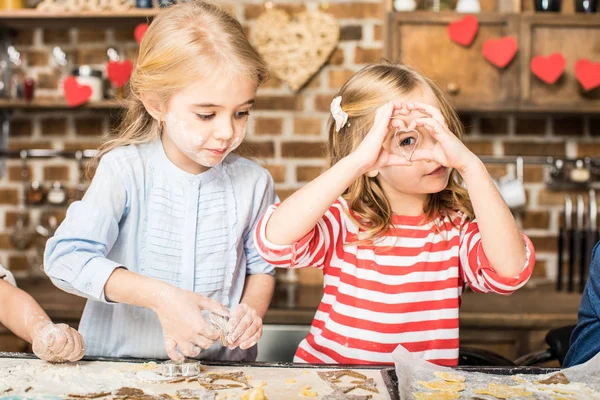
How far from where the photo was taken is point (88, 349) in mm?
1298

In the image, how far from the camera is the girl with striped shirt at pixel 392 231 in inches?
45.4

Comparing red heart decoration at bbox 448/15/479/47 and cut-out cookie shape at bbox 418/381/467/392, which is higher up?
red heart decoration at bbox 448/15/479/47

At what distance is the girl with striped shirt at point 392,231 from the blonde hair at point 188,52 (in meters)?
0.21

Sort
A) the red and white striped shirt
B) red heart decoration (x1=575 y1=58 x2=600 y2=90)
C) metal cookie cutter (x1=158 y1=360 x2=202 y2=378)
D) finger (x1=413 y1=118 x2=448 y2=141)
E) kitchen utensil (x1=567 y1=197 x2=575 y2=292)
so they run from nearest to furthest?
1. metal cookie cutter (x1=158 y1=360 x2=202 y2=378)
2. finger (x1=413 y1=118 x2=448 y2=141)
3. the red and white striped shirt
4. red heart decoration (x1=575 y1=58 x2=600 y2=90)
5. kitchen utensil (x1=567 y1=197 x2=575 y2=292)

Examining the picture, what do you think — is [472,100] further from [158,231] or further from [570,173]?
[158,231]

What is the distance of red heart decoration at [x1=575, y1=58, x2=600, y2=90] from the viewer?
212cm

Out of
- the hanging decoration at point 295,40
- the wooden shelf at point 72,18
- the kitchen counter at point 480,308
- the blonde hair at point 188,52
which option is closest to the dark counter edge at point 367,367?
the blonde hair at point 188,52

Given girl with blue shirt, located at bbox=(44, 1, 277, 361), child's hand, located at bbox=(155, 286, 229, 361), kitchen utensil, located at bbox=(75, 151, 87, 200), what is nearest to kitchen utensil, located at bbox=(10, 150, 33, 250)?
kitchen utensil, located at bbox=(75, 151, 87, 200)

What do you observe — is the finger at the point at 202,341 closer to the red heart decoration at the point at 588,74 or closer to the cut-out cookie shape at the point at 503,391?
the cut-out cookie shape at the point at 503,391

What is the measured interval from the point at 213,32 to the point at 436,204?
523mm

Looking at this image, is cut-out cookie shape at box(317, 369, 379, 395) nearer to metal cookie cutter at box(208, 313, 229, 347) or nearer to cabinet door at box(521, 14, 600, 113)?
metal cookie cutter at box(208, 313, 229, 347)

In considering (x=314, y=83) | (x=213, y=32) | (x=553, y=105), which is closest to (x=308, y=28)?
(x=314, y=83)

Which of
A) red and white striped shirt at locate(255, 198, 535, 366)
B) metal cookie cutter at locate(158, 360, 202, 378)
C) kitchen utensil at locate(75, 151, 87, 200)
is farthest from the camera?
kitchen utensil at locate(75, 151, 87, 200)

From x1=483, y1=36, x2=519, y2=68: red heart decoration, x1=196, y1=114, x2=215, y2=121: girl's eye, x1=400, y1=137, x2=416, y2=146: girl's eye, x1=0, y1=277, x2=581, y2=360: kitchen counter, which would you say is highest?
x1=483, y1=36, x2=519, y2=68: red heart decoration
